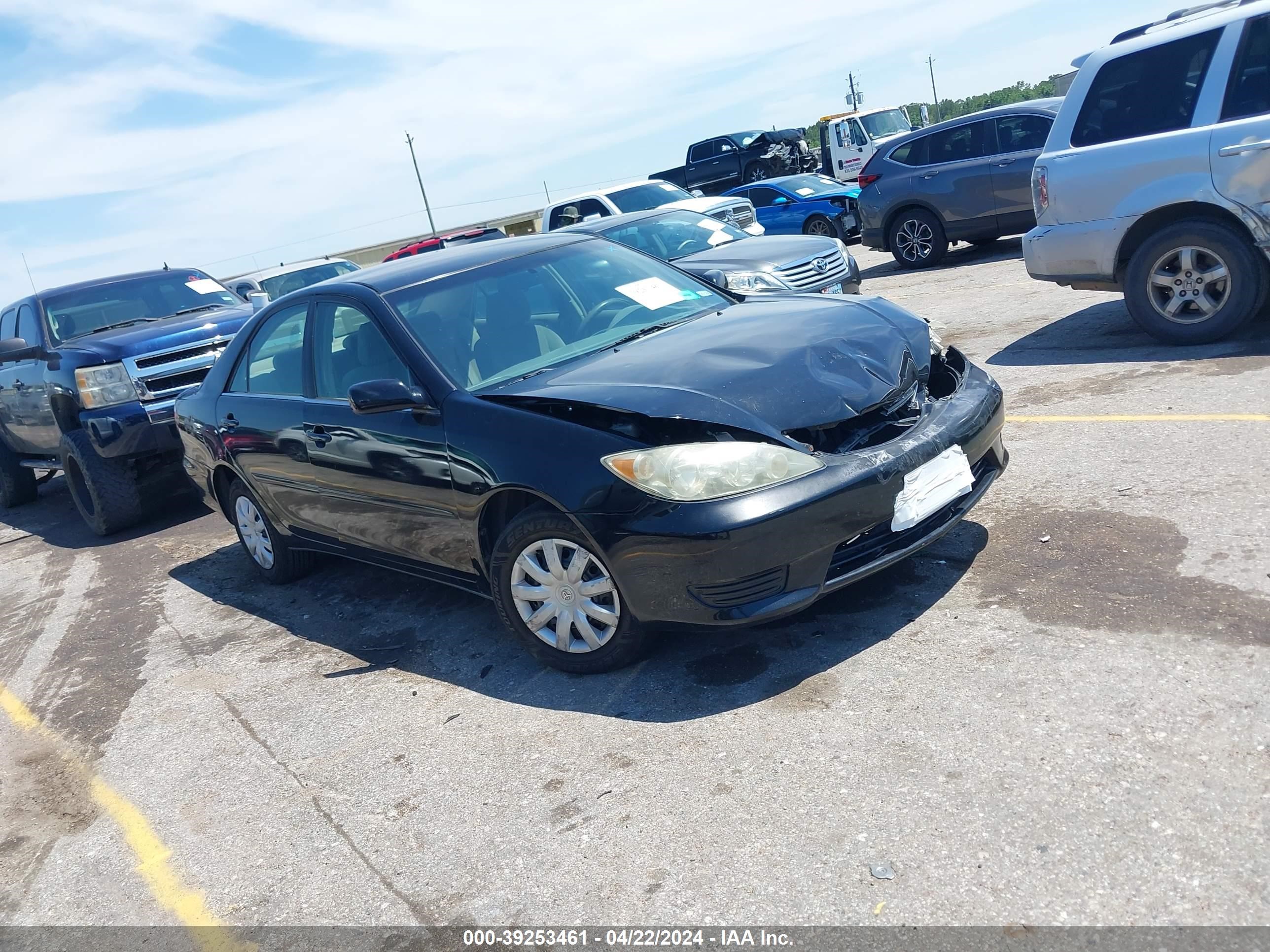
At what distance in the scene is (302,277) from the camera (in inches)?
612

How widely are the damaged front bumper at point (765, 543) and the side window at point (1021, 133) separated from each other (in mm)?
9903

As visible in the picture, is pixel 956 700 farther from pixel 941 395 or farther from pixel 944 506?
pixel 941 395

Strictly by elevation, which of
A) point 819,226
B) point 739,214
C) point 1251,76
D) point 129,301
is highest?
point 129,301

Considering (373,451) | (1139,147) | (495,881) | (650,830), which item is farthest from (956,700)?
(1139,147)

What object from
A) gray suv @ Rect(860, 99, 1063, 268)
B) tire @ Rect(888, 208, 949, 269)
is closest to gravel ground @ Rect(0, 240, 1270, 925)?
gray suv @ Rect(860, 99, 1063, 268)

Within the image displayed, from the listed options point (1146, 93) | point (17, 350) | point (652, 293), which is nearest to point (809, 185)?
point (1146, 93)

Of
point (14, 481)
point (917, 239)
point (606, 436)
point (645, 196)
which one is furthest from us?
point (645, 196)

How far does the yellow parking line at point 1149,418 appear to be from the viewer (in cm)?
513

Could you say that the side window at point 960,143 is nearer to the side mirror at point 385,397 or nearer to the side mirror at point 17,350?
the side mirror at point 17,350

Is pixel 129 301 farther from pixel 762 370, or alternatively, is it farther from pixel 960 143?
pixel 960 143

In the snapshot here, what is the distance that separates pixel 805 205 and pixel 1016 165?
17.0ft

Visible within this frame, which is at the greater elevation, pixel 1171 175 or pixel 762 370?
pixel 1171 175

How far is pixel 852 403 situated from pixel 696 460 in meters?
0.65

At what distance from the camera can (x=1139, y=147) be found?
6.52 meters
